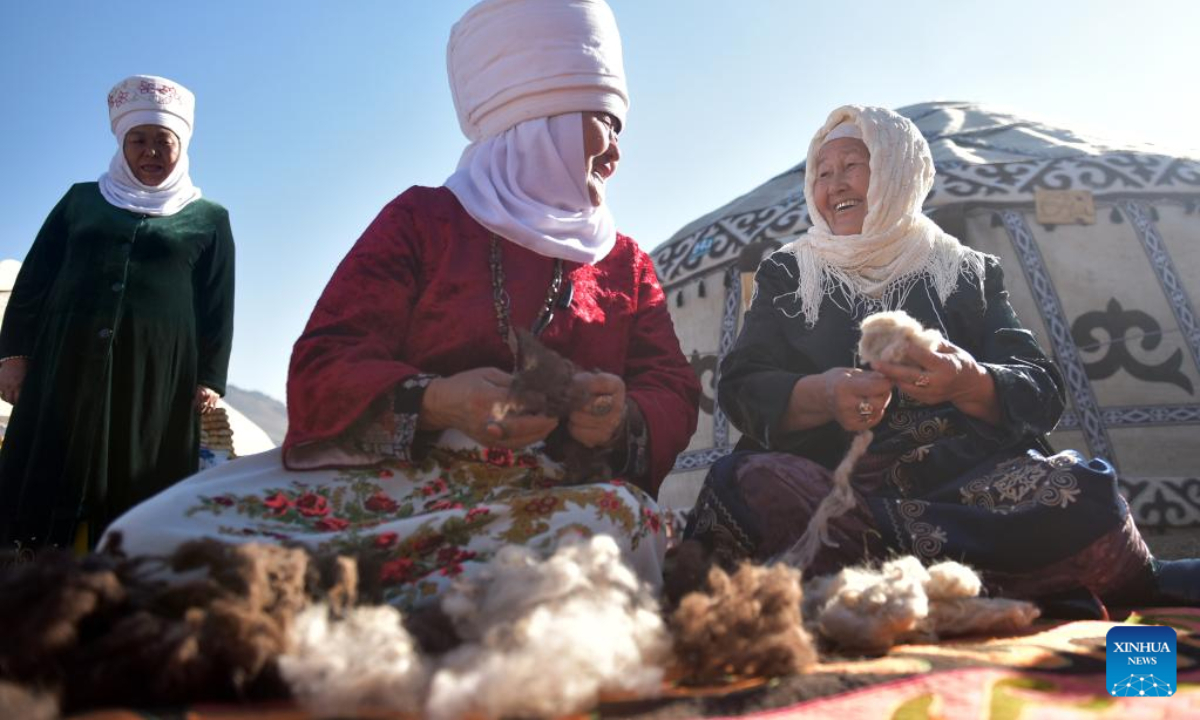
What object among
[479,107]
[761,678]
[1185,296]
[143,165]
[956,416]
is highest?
[143,165]

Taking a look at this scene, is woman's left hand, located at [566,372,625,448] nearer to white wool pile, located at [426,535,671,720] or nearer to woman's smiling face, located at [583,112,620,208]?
white wool pile, located at [426,535,671,720]

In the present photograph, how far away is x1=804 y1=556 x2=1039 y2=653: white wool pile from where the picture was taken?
57.8 inches

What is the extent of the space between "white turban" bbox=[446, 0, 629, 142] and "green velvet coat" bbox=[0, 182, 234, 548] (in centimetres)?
130

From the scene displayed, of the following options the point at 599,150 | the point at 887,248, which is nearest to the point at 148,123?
the point at 599,150

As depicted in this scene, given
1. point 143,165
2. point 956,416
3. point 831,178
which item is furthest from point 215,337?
point 956,416

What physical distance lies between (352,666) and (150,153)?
2507 mm

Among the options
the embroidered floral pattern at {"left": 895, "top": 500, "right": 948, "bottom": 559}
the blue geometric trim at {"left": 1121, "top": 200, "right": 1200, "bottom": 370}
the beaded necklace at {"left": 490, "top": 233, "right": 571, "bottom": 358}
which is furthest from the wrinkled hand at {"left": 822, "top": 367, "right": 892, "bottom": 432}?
the blue geometric trim at {"left": 1121, "top": 200, "right": 1200, "bottom": 370}

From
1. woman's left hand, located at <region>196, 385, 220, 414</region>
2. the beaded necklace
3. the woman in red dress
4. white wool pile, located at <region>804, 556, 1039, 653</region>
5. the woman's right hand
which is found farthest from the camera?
woman's left hand, located at <region>196, 385, 220, 414</region>

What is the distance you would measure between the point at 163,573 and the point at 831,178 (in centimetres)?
186

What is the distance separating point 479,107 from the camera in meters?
2.11

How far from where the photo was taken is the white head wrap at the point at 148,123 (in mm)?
2961

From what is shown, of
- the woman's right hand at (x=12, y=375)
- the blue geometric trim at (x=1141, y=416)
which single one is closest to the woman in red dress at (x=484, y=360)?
the woman's right hand at (x=12, y=375)

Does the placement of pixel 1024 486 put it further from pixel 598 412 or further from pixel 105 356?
pixel 105 356

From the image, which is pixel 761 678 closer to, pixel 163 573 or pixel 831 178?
pixel 163 573
